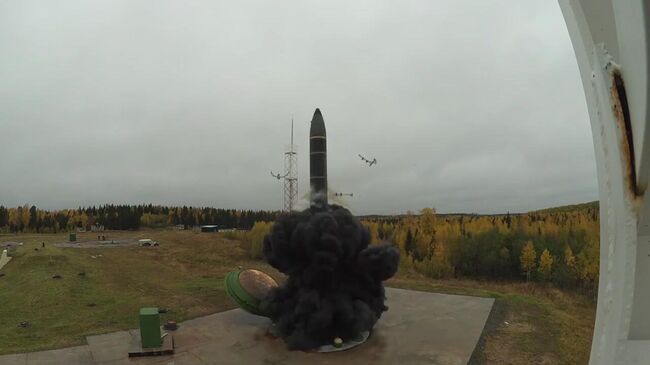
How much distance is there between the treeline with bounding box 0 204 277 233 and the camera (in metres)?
79.9

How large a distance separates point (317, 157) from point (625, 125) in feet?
67.1

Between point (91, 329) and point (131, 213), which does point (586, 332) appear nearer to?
point (91, 329)

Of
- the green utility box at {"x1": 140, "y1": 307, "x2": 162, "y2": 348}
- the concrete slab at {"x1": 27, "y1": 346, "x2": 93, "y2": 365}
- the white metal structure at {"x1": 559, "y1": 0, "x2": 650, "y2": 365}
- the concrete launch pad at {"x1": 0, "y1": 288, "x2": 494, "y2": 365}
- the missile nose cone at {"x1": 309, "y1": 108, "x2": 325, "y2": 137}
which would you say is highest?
the missile nose cone at {"x1": 309, "y1": 108, "x2": 325, "y2": 137}

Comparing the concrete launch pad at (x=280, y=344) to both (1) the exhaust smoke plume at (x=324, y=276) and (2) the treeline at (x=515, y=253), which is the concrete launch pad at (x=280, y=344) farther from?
(2) the treeline at (x=515, y=253)

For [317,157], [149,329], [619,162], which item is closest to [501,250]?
[317,157]

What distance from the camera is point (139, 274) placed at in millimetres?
31469

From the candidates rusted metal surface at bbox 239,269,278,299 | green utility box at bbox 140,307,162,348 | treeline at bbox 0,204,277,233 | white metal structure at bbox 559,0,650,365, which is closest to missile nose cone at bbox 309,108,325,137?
rusted metal surface at bbox 239,269,278,299

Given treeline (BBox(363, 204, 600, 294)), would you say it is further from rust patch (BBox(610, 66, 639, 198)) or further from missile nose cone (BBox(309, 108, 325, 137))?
rust patch (BBox(610, 66, 639, 198))

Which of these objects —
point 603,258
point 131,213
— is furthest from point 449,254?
point 131,213

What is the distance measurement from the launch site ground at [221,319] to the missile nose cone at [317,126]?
10.3m

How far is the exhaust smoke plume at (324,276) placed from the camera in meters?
16.7

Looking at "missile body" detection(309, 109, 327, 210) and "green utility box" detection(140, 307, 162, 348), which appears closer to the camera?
"green utility box" detection(140, 307, 162, 348)

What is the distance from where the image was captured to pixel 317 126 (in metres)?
23.5

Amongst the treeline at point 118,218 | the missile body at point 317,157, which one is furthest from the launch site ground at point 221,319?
the treeline at point 118,218
